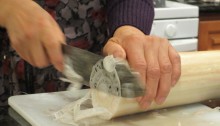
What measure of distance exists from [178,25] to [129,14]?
0.74 m

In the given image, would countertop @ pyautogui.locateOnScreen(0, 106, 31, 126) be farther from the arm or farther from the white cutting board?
the arm

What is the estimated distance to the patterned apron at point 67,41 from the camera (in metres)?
0.91

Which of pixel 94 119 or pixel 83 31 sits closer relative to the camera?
pixel 94 119

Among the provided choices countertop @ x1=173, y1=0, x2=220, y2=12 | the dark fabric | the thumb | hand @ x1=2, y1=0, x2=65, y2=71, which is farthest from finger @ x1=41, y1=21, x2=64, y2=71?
countertop @ x1=173, y1=0, x2=220, y2=12

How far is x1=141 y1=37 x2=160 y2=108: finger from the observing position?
2.37ft

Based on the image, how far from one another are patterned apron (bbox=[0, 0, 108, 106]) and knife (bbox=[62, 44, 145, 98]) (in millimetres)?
227

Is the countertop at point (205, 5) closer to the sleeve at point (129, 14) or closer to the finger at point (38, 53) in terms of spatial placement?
the sleeve at point (129, 14)

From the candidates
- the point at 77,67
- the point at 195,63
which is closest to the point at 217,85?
the point at 195,63

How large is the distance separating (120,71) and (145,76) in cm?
8

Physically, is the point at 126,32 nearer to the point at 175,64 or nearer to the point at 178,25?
the point at 175,64

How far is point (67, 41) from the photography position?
93cm

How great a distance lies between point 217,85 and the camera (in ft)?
2.82

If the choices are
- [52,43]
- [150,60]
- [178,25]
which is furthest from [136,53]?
[178,25]

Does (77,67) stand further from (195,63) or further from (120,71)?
(195,63)
